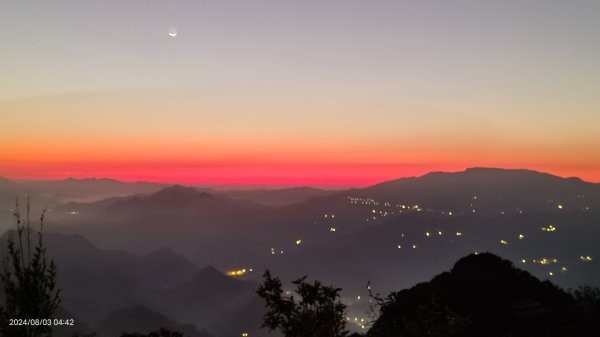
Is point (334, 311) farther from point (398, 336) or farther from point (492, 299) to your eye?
point (492, 299)

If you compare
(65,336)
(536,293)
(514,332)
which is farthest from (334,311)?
(65,336)

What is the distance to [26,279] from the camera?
1175 cm

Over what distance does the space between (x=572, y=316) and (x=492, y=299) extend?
614 inches

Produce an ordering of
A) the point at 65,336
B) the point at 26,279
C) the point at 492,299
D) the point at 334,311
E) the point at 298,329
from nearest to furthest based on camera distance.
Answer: the point at 26,279
the point at 298,329
the point at 334,311
the point at 492,299
the point at 65,336

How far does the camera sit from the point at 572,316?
40.9 metres

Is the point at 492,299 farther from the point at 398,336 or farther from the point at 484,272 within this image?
the point at 398,336

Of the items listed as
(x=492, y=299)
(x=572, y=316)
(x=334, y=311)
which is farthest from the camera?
(x=492, y=299)

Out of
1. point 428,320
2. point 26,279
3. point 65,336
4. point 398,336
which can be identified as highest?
point 26,279

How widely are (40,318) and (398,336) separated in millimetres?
19121

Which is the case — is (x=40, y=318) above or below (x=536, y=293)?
above

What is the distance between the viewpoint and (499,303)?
53.5 m

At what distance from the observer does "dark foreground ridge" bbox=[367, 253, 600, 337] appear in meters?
37.2

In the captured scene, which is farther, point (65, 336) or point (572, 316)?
point (65, 336)

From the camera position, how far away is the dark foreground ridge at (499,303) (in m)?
37.2
